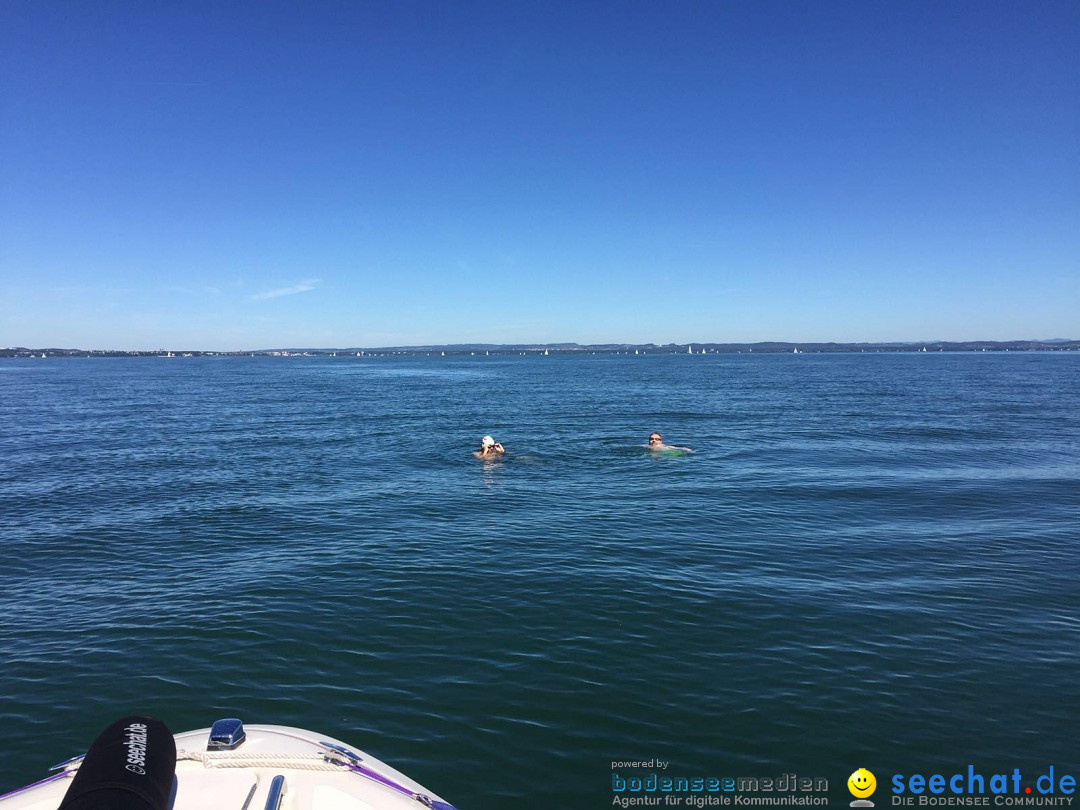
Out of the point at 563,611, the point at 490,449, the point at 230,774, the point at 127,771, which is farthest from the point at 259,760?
the point at 490,449

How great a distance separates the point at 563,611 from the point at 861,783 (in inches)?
291

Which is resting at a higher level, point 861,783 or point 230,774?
point 230,774

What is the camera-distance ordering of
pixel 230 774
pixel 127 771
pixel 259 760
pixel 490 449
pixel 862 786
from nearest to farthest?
pixel 127 771, pixel 230 774, pixel 259 760, pixel 862 786, pixel 490 449

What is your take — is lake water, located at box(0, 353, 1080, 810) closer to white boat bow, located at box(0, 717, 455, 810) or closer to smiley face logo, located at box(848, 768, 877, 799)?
smiley face logo, located at box(848, 768, 877, 799)

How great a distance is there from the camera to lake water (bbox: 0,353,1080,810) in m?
10.0

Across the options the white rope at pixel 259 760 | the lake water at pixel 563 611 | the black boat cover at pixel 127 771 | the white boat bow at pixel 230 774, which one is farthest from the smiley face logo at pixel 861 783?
the black boat cover at pixel 127 771

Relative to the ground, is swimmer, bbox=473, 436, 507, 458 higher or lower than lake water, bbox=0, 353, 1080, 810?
higher

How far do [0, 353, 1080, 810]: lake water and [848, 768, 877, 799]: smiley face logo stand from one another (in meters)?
0.14

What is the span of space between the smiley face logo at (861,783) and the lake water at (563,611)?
14 cm

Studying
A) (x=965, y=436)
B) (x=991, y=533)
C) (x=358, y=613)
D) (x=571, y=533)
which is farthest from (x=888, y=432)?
(x=358, y=613)

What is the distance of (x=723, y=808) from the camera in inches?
344

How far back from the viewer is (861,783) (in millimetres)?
9086

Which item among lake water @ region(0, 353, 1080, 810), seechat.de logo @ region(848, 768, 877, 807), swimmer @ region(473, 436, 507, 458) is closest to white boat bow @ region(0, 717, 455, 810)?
lake water @ region(0, 353, 1080, 810)

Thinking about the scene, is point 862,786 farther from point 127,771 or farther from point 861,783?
point 127,771
